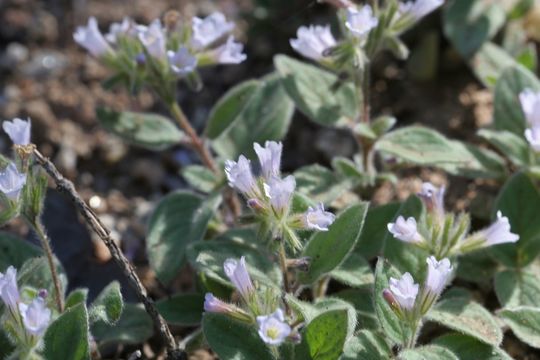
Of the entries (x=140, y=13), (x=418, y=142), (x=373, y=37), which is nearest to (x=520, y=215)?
(x=418, y=142)

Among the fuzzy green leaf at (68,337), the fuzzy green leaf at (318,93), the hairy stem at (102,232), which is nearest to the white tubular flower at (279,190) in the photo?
the hairy stem at (102,232)

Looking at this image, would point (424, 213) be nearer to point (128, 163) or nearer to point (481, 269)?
point (481, 269)

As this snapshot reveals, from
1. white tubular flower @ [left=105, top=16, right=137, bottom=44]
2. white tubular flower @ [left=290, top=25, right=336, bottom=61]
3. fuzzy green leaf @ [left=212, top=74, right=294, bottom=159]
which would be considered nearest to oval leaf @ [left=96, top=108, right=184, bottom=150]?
fuzzy green leaf @ [left=212, top=74, right=294, bottom=159]

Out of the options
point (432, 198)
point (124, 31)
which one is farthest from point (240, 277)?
point (124, 31)

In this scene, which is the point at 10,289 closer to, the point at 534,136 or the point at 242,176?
the point at 242,176

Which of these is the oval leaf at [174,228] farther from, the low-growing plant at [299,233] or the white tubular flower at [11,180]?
the white tubular flower at [11,180]

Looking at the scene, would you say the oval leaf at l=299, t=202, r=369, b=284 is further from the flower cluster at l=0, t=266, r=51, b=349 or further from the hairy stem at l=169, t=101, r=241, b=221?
the flower cluster at l=0, t=266, r=51, b=349
